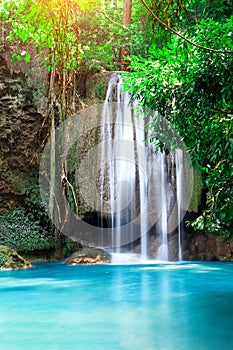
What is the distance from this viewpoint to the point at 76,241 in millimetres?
13555

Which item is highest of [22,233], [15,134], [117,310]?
[15,134]

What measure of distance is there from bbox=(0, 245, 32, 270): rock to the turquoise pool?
712mm

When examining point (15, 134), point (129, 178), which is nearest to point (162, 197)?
point (129, 178)

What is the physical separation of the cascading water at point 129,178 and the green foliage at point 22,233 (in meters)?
1.95

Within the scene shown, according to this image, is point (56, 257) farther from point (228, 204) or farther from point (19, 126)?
point (228, 204)

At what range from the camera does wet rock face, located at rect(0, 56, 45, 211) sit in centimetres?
1360

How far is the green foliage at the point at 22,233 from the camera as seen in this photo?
43.1ft

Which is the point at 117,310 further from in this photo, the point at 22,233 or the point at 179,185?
the point at 22,233

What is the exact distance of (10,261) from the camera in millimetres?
10750

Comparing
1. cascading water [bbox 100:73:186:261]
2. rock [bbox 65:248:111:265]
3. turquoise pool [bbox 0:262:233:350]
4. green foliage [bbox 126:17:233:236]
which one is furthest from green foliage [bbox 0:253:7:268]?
green foliage [bbox 126:17:233:236]

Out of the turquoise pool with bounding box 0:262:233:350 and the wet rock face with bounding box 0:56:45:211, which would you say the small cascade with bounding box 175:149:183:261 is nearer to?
the turquoise pool with bounding box 0:262:233:350

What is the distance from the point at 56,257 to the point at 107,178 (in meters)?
2.85

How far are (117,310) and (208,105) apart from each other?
306cm

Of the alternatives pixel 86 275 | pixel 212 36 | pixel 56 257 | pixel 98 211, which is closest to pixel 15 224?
pixel 56 257
